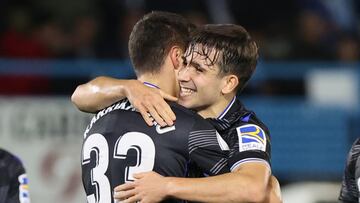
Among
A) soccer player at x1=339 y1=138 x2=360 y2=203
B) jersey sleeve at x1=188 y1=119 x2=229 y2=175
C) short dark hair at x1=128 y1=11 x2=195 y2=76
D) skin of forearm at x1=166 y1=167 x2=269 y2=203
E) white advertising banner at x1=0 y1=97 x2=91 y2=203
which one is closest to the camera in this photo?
skin of forearm at x1=166 y1=167 x2=269 y2=203

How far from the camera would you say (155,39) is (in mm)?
4379

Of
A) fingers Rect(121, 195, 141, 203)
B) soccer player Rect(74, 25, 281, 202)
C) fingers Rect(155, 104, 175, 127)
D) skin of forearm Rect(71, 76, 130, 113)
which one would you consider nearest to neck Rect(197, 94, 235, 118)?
soccer player Rect(74, 25, 281, 202)

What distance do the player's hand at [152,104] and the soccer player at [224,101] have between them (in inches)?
6.4

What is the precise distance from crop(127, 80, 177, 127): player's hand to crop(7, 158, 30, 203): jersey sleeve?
33.1 inches

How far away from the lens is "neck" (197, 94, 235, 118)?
14.4 feet

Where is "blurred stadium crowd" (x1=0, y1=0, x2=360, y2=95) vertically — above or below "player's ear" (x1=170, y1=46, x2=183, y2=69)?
above

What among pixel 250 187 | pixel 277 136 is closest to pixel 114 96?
pixel 250 187

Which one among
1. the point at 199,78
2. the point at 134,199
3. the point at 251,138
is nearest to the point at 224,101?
the point at 199,78

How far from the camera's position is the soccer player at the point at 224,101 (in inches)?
160

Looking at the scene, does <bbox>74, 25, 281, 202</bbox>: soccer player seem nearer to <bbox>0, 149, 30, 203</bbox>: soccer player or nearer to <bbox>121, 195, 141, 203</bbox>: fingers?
<bbox>121, 195, 141, 203</bbox>: fingers

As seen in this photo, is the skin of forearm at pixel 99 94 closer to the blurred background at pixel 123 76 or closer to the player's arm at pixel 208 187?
the player's arm at pixel 208 187

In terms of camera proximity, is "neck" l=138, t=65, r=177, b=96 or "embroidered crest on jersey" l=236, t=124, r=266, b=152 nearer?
"embroidered crest on jersey" l=236, t=124, r=266, b=152

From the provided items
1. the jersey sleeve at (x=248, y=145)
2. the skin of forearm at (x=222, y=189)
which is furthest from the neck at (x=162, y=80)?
the skin of forearm at (x=222, y=189)

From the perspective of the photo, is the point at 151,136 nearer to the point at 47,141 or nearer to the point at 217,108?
the point at 217,108
